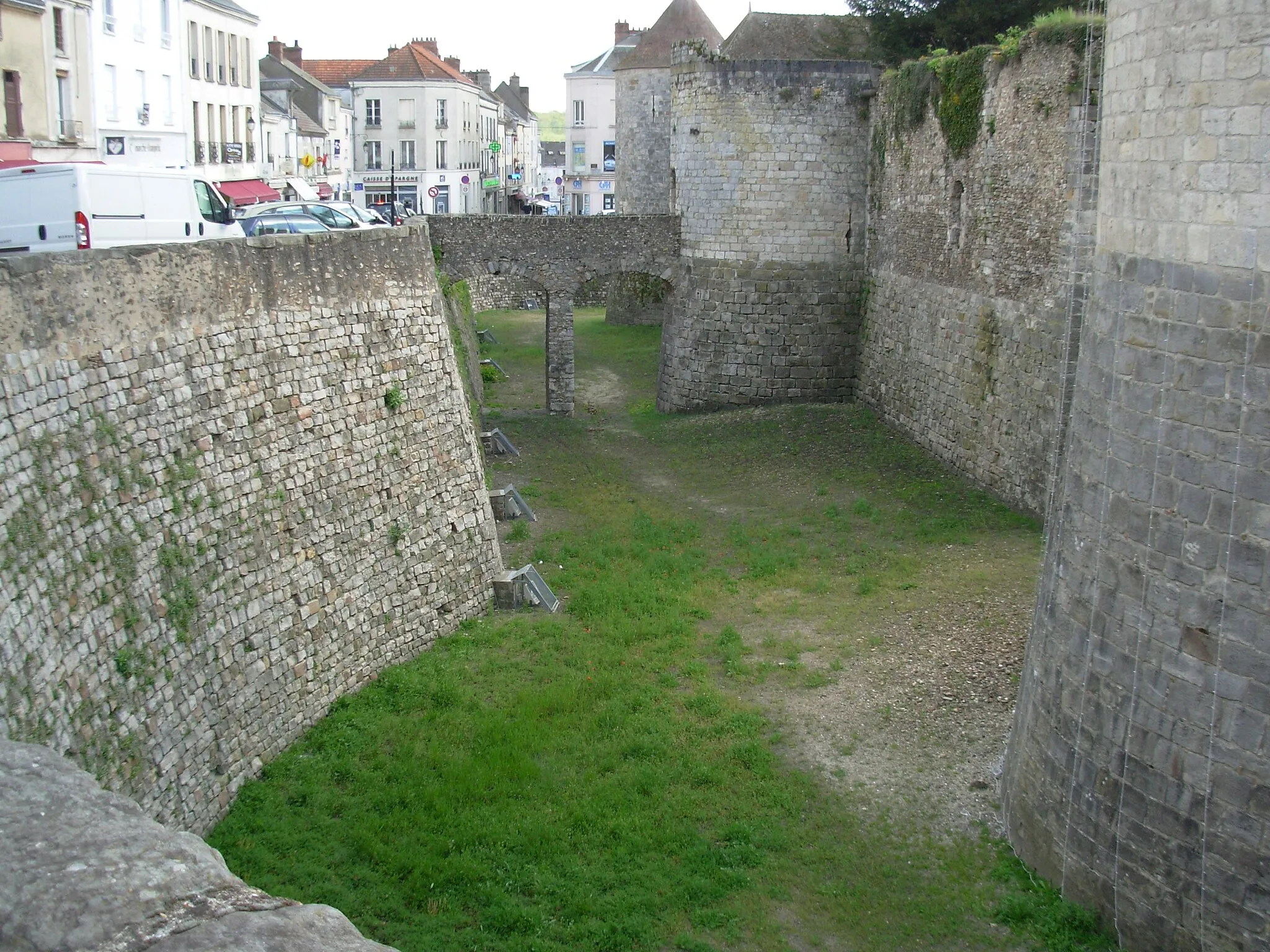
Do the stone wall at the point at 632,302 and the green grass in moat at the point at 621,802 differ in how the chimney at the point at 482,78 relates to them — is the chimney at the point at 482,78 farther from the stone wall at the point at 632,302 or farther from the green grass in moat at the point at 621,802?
the green grass in moat at the point at 621,802

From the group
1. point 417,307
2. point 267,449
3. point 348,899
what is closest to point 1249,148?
point 348,899

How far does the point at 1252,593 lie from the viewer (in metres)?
6.45

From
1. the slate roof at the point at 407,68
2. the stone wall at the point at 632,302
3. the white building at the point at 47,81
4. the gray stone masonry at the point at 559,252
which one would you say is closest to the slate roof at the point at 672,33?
the stone wall at the point at 632,302

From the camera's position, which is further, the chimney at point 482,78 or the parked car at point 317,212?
the chimney at point 482,78

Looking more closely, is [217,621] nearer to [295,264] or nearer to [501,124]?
[295,264]

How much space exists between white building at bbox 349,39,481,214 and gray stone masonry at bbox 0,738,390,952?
51999 millimetres

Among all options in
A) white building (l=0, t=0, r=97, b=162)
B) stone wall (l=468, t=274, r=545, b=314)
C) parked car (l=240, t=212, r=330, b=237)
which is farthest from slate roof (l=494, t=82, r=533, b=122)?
parked car (l=240, t=212, r=330, b=237)

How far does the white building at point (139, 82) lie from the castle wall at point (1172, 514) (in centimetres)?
2566

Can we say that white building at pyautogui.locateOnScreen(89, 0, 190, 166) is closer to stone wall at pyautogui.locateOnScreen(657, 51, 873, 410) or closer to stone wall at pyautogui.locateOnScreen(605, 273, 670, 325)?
stone wall at pyautogui.locateOnScreen(605, 273, 670, 325)

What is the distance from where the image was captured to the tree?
24.5 m

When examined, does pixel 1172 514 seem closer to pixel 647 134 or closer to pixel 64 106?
pixel 64 106

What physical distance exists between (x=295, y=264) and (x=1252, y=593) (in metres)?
8.10

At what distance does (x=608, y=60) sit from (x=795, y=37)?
25.7 meters

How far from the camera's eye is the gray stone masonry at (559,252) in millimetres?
24000
